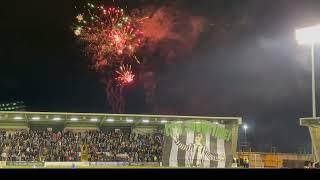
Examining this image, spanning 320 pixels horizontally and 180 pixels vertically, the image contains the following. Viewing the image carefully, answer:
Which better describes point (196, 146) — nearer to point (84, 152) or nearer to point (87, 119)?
point (84, 152)

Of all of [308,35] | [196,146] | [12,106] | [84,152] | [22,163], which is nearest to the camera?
[196,146]

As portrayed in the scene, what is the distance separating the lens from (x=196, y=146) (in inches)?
1275

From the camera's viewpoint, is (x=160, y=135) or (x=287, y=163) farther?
(x=160, y=135)

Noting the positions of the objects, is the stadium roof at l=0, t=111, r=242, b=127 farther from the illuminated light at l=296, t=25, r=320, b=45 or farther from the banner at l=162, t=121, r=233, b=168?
the illuminated light at l=296, t=25, r=320, b=45

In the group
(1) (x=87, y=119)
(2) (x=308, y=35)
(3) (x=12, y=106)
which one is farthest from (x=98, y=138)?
(3) (x=12, y=106)

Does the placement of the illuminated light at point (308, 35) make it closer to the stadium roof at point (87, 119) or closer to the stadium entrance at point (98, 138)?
the stadium roof at point (87, 119)

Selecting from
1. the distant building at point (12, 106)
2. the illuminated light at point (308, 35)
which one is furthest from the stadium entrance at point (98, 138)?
the distant building at point (12, 106)

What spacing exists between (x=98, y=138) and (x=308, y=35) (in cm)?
1898

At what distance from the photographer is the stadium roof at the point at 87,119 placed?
37250 millimetres

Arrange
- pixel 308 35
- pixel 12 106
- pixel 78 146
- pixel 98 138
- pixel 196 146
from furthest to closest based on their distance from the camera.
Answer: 1. pixel 12 106
2. pixel 98 138
3. pixel 78 146
4. pixel 308 35
5. pixel 196 146

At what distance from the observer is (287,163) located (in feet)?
118
